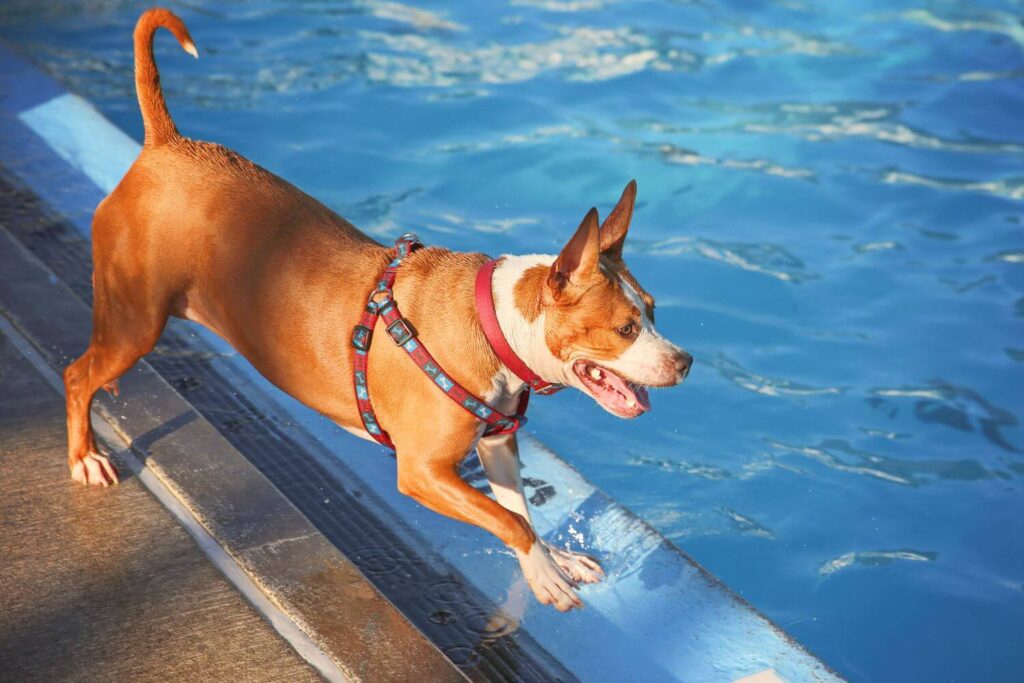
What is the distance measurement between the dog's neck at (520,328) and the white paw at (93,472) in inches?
51.4

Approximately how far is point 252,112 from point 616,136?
8.07 feet

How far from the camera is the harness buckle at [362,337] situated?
3283 mm

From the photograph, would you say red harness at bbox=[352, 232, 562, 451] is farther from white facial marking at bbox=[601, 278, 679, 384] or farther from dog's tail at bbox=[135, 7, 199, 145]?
dog's tail at bbox=[135, 7, 199, 145]

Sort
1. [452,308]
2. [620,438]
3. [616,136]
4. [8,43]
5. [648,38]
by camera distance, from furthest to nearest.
A: [648,38], [616,136], [8,43], [620,438], [452,308]

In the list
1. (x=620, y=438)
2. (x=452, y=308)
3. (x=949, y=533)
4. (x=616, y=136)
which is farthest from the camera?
(x=616, y=136)

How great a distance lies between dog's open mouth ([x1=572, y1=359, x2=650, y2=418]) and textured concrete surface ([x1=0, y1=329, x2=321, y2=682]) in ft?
3.39

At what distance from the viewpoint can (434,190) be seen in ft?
24.2

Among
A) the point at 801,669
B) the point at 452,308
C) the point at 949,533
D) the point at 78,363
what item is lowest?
the point at 949,533

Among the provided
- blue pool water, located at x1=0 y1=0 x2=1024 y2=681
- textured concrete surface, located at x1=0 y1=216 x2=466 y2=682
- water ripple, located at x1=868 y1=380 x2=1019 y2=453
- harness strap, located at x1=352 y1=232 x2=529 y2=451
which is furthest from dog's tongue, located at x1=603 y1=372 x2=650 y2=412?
water ripple, located at x1=868 y1=380 x2=1019 y2=453

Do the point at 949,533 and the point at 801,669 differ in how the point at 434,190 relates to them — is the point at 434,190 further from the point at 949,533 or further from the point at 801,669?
the point at 801,669

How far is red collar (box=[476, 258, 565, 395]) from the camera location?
10.4ft

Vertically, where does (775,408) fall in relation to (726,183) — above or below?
below

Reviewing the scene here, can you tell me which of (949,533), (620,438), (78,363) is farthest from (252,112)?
(949,533)

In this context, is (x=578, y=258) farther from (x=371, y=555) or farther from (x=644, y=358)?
(x=371, y=555)
